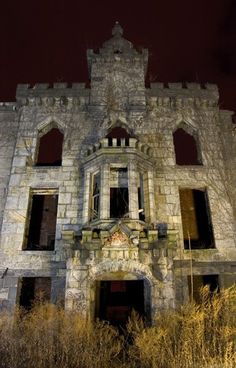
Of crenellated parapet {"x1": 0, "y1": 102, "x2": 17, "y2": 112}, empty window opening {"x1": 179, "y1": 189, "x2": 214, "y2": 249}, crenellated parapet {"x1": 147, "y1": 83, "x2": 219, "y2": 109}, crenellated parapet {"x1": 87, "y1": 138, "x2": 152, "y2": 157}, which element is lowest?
empty window opening {"x1": 179, "y1": 189, "x2": 214, "y2": 249}

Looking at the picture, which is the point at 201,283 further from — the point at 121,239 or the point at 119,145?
the point at 119,145

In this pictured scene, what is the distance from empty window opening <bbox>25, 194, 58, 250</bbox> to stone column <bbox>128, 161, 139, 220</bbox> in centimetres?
620

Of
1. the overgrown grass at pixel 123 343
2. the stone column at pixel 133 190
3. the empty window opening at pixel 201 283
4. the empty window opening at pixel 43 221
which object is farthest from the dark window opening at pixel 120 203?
the overgrown grass at pixel 123 343

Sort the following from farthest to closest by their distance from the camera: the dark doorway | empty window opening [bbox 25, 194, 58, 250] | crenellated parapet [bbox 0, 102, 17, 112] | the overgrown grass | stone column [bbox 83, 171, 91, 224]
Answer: crenellated parapet [bbox 0, 102, 17, 112] < empty window opening [bbox 25, 194, 58, 250] < the dark doorway < stone column [bbox 83, 171, 91, 224] < the overgrown grass

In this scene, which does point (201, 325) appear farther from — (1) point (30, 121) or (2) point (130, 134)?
(1) point (30, 121)

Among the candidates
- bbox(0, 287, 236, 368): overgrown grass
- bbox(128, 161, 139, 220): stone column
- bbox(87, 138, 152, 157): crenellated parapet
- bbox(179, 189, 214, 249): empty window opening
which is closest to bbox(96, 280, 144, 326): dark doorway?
bbox(179, 189, 214, 249): empty window opening

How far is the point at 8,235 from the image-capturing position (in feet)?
50.7

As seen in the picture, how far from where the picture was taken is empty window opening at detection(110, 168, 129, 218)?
1681 centimetres

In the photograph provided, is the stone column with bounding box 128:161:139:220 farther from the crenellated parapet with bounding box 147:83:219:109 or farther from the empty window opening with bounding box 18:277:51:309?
the empty window opening with bounding box 18:277:51:309

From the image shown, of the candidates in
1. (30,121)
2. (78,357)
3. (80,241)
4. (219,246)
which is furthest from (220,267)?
(30,121)

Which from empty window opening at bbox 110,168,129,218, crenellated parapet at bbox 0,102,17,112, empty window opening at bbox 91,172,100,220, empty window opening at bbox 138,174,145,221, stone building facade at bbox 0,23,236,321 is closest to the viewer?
stone building facade at bbox 0,23,236,321

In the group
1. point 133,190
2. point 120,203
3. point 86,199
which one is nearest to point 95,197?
point 86,199

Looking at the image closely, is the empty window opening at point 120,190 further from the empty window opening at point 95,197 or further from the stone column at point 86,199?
the stone column at point 86,199

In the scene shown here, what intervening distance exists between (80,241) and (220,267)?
6227mm
